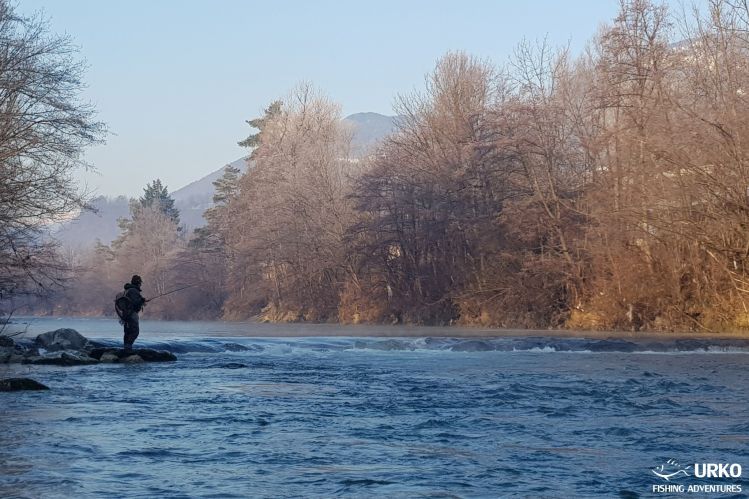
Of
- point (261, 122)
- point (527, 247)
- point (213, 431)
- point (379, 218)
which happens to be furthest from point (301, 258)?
point (213, 431)

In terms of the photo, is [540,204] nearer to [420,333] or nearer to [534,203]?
[534,203]

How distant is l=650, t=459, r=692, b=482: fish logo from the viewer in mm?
8180

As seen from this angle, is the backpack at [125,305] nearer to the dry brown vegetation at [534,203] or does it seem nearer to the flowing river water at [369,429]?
the flowing river water at [369,429]

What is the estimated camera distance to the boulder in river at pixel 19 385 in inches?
585

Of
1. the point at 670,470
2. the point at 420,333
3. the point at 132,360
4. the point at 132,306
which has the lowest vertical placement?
the point at 670,470

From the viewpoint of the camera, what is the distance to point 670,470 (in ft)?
27.6

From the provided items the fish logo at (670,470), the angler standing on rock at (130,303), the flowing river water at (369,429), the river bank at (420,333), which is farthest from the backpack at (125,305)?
the fish logo at (670,470)

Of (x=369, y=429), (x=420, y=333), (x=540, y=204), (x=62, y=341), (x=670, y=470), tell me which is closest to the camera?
(x=670, y=470)

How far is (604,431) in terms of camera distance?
1061 cm

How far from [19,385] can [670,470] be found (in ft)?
34.9

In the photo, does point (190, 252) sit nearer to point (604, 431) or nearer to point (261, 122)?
point (261, 122)

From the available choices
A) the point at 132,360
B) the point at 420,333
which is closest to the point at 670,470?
the point at 132,360

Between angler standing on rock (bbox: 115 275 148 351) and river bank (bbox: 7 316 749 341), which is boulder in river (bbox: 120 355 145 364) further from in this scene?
river bank (bbox: 7 316 749 341)

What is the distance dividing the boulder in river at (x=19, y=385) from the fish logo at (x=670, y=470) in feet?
33.9
